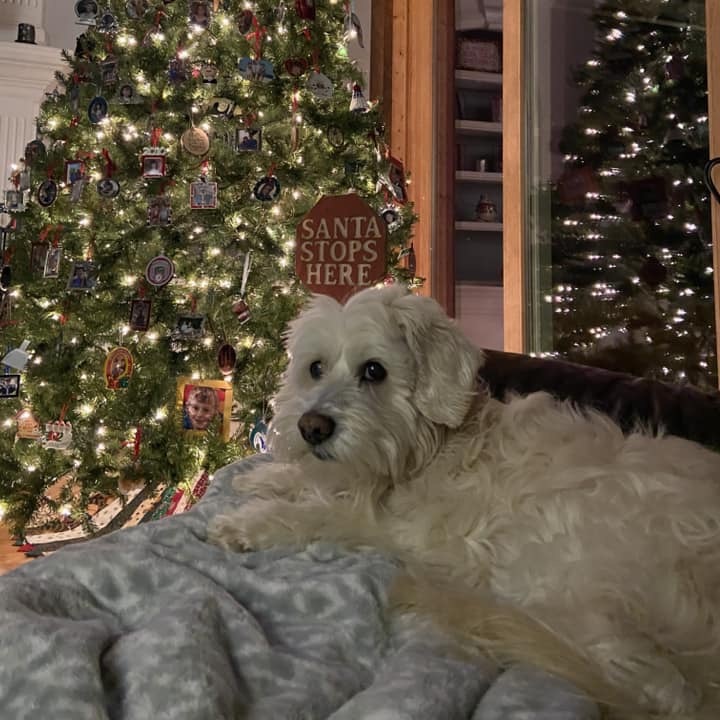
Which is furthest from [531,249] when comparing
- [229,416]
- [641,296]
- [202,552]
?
[202,552]

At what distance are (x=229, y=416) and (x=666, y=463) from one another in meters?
2.27

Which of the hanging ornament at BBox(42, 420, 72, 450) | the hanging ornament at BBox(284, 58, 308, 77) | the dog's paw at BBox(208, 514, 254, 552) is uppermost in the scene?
the hanging ornament at BBox(284, 58, 308, 77)

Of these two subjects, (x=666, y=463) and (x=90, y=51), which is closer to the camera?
(x=666, y=463)

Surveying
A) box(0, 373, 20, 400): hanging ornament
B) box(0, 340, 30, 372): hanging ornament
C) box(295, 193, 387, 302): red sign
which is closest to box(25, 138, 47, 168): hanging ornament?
box(0, 340, 30, 372): hanging ornament

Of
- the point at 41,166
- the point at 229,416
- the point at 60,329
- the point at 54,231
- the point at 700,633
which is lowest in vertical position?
the point at 700,633

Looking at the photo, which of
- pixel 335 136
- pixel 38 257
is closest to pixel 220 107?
pixel 335 136

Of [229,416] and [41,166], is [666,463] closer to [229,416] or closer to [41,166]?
[229,416]

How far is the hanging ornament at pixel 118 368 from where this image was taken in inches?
125

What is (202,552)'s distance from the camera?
133 cm

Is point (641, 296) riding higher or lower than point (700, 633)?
higher

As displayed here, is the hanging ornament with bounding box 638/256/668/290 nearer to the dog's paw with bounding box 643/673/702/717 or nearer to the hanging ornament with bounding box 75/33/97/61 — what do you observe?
the dog's paw with bounding box 643/673/702/717

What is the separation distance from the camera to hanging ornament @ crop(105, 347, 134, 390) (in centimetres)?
319

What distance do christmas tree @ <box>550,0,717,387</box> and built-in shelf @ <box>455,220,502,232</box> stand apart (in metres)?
1.23

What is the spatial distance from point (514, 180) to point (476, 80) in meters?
1.42
